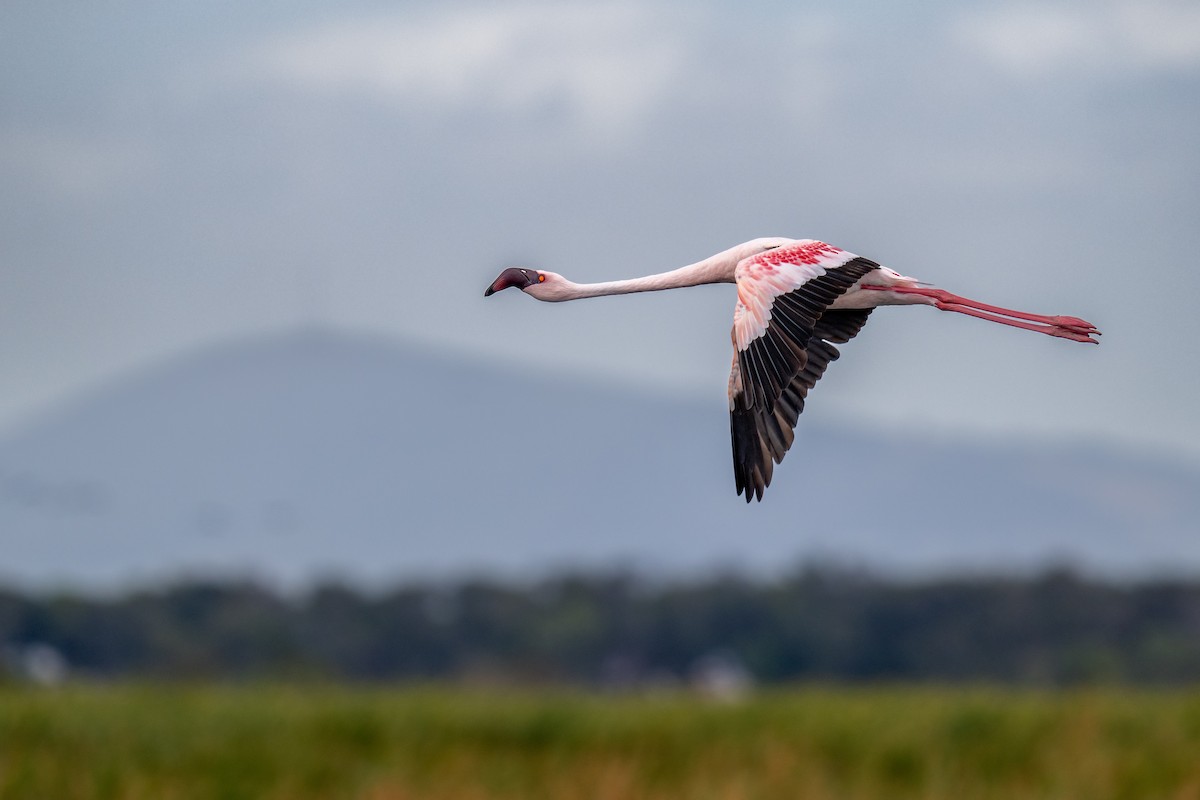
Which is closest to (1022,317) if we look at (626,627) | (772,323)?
(772,323)

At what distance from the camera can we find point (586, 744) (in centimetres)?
7812

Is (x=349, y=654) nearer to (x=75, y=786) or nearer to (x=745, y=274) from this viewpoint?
(x=75, y=786)

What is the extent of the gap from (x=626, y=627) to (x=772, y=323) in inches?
6216

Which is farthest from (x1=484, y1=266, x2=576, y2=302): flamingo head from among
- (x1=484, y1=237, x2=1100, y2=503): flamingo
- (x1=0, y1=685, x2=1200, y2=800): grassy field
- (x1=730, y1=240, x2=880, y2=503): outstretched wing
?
(x1=0, y1=685, x2=1200, y2=800): grassy field

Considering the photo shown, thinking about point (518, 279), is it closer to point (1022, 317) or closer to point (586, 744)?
point (1022, 317)

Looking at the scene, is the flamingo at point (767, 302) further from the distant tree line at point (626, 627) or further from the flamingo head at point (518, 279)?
the distant tree line at point (626, 627)

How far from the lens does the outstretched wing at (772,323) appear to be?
554cm

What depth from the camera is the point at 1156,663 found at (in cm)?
14100

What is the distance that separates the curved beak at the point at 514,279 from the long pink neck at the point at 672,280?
155 millimetres

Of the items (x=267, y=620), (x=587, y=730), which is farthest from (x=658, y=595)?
(x=587, y=730)

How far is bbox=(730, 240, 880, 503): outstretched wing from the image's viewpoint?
18.2ft

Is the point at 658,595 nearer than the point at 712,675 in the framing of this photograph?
No

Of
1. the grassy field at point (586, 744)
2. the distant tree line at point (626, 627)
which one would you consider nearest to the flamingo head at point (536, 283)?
the grassy field at point (586, 744)

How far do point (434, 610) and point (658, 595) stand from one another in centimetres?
2076
